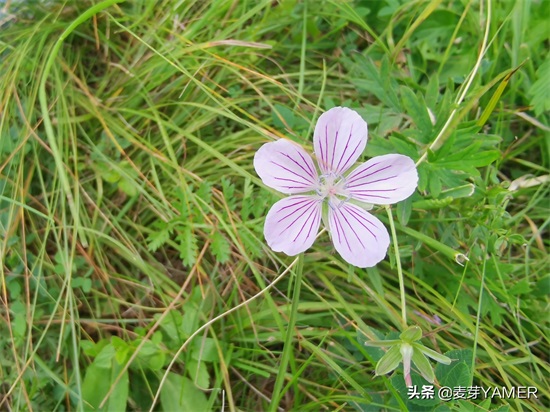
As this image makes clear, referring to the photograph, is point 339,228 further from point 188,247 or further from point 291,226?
point 188,247

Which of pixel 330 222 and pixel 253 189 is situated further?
pixel 253 189

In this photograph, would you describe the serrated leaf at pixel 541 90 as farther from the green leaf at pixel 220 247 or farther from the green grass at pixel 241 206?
the green leaf at pixel 220 247

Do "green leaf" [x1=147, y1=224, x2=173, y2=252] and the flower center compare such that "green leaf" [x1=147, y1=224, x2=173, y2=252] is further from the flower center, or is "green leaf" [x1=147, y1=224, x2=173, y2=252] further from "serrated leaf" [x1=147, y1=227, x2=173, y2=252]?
the flower center

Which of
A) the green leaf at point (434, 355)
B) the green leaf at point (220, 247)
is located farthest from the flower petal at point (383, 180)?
the green leaf at point (220, 247)

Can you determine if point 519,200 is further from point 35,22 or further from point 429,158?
point 35,22

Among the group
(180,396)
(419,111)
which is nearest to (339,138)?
(419,111)

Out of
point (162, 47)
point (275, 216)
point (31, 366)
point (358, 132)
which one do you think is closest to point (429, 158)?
point (358, 132)
